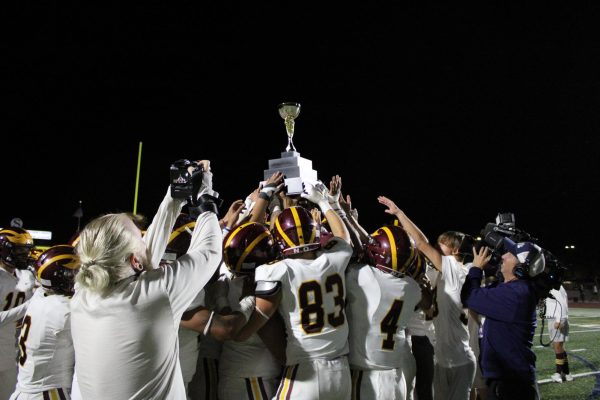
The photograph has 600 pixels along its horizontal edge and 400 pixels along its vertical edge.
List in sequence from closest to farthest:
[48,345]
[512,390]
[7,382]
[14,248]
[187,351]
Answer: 1. [187,351]
2. [48,345]
3. [512,390]
4. [7,382]
5. [14,248]

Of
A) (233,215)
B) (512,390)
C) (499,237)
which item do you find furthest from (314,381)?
(499,237)

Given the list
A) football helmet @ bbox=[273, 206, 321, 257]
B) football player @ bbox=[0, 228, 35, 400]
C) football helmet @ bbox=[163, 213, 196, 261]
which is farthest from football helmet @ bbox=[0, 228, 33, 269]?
football helmet @ bbox=[273, 206, 321, 257]

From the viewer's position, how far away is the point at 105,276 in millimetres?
2145

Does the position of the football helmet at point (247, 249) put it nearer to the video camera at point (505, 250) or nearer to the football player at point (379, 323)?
the football player at point (379, 323)

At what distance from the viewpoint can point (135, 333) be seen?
7.04 feet

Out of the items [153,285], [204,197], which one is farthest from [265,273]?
[153,285]

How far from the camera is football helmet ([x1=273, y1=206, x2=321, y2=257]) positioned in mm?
3596

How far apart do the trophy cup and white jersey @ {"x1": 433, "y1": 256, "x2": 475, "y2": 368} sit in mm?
2663

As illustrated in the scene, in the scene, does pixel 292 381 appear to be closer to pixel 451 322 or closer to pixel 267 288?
pixel 267 288

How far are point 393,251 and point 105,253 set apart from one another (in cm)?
251

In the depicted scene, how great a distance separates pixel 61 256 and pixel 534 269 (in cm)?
390

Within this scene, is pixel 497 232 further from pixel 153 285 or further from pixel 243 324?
pixel 153 285

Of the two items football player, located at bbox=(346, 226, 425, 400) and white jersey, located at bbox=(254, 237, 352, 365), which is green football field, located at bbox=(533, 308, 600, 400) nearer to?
football player, located at bbox=(346, 226, 425, 400)

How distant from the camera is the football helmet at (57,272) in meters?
3.73
